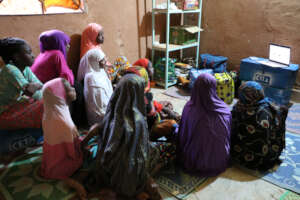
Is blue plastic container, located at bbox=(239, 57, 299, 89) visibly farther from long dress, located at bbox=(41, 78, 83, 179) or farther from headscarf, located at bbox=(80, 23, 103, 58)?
long dress, located at bbox=(41, 78, 83, 179)

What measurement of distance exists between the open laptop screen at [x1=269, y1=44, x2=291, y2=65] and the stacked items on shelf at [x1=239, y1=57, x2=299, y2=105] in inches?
5.5

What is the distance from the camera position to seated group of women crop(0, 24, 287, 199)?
5.80 ft

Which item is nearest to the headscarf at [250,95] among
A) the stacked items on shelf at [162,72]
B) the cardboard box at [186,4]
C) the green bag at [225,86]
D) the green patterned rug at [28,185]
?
the green bag at [225,86]

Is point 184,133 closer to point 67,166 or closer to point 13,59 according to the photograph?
point 67,166

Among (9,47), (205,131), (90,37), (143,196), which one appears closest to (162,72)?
(90,37)

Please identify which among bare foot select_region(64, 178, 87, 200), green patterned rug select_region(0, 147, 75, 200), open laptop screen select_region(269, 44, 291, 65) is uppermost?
open laptop screen select_region(269, 44, 291, 65)

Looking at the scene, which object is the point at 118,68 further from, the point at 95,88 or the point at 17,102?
the point at 17,102

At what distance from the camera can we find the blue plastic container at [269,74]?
3.60 m

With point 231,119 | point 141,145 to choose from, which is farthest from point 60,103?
point 231,119

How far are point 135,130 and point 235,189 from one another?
1089 mm

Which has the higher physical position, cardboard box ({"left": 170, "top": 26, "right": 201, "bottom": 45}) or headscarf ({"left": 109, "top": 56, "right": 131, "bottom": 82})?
cardboard box ({"left": 170, "top": 26, "right": 201, "bottom": 45})

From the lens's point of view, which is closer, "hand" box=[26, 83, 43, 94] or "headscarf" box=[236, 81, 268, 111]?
"headscarf" box=[236, 81, 268, 111]

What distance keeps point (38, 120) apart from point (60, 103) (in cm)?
86

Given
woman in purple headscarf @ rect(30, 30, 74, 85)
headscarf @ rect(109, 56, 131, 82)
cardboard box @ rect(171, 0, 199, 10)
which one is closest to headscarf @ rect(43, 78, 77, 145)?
woman in purple headscarf @ rect(30, 30, 74, 85)
